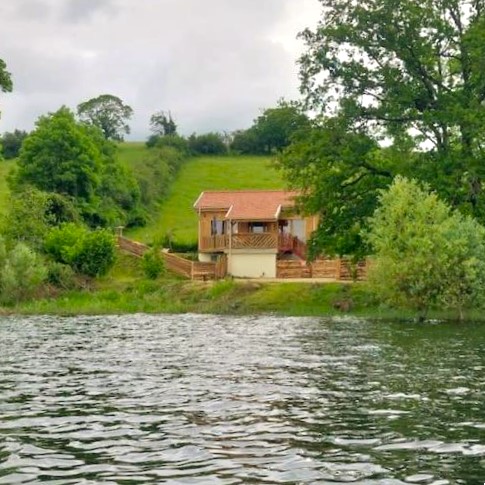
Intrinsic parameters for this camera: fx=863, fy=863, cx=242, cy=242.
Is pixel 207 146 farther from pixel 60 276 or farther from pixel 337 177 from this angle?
pixel 337 177

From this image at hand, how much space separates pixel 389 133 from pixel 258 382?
36736 mm

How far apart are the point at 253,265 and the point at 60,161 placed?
29010mm

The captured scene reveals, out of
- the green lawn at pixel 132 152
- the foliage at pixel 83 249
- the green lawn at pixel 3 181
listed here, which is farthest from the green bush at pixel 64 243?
the green lawn at pixel 132 152

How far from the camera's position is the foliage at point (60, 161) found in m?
89.6

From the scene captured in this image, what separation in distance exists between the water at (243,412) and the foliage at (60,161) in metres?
58.8

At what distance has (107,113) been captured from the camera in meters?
143

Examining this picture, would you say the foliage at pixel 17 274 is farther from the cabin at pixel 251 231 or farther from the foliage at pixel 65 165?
the foliage at pixel 65 165

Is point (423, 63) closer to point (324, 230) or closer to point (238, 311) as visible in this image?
point (324, 230)

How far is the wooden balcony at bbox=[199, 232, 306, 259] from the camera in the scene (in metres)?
72.0

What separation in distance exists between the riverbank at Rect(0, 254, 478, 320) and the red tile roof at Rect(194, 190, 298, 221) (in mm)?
15512

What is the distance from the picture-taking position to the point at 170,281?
2549 inches

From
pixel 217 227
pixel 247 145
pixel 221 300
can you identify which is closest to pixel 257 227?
pixel 217 227

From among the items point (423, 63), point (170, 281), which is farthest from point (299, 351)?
point (170, 281)

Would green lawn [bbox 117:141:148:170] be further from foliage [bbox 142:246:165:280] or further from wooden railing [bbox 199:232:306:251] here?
foliage [bbox 142:246:165:280]
